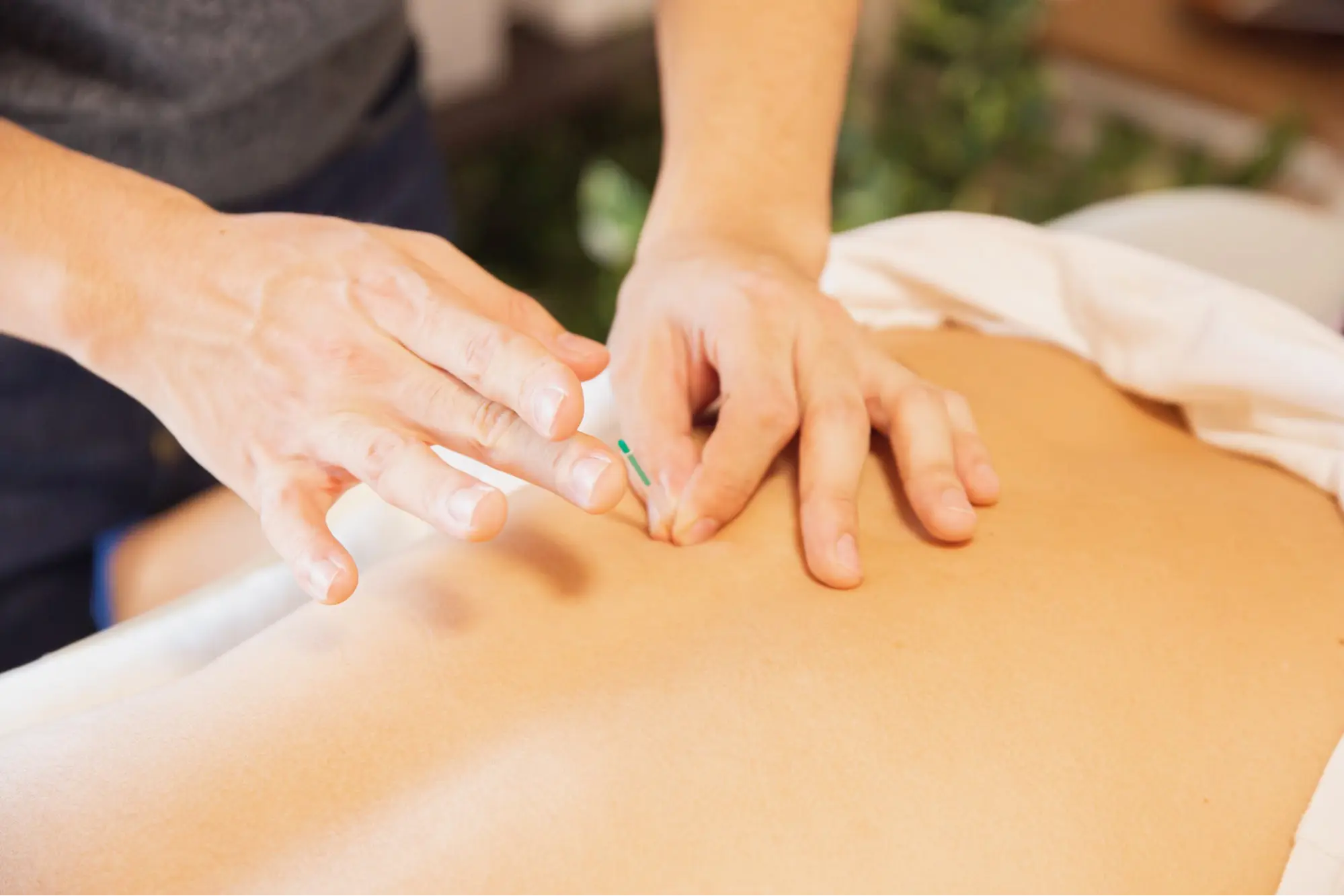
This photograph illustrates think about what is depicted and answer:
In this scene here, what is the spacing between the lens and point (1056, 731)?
2.00 ft

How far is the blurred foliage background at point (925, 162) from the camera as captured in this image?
2.13m

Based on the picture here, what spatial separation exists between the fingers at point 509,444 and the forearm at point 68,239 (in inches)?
8.2

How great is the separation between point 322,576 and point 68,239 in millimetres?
285

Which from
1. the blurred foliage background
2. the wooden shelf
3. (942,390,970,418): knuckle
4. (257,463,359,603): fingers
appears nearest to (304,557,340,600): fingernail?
(257,463,359,603): fingers

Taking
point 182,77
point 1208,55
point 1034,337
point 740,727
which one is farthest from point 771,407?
point 1208,55

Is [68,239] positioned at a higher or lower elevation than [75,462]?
higher

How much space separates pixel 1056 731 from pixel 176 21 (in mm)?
831

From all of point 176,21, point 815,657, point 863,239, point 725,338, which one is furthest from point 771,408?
point 176,21

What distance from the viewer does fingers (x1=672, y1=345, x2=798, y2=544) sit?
70 centimetres

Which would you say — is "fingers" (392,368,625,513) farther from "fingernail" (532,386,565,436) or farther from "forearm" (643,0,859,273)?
"forearm" (643,0,859,273)

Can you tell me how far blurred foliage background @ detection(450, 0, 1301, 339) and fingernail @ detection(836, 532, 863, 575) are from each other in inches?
52.1

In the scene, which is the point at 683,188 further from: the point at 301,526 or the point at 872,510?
the point at 301,526

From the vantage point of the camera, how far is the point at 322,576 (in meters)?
0.59

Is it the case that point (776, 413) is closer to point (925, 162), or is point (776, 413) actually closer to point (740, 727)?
point (740, 727)
